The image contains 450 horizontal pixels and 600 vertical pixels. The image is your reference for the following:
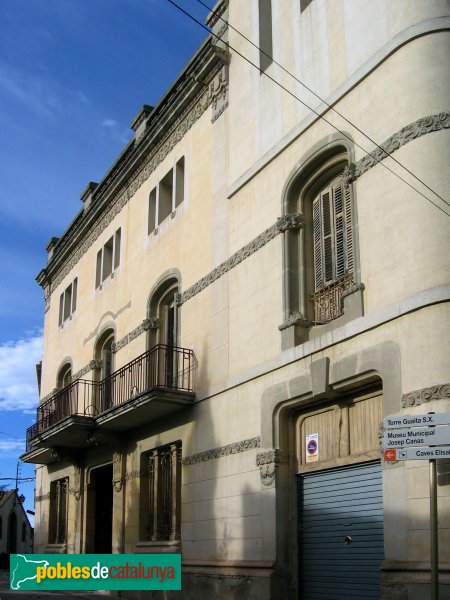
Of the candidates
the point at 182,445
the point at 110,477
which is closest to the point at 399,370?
the point at 182,445

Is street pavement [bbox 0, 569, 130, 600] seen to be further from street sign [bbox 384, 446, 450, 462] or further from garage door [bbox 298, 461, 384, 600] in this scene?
street sign [bbox 384, 446, 450, 462]

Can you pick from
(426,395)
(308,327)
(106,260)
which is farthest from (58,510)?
(426,395)

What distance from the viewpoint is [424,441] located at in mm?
9234

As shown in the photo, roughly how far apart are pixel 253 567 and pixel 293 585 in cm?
84

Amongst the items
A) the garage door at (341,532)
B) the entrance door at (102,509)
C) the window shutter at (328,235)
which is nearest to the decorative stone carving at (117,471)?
the entrance door at (102,509)

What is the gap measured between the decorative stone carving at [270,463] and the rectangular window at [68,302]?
15.3m

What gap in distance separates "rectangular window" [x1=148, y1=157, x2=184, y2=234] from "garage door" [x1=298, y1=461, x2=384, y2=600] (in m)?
9.42

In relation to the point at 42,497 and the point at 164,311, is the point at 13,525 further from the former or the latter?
the point at 164,311

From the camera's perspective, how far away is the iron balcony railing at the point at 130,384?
19141 mm

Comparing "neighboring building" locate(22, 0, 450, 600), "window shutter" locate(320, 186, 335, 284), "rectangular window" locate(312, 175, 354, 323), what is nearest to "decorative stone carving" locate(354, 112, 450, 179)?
"neighboring building" locate(22, 0, 450, 600)

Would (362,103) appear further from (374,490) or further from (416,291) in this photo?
(374,490)

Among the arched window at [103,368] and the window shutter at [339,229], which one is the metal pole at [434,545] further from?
the arched window at [103,368]

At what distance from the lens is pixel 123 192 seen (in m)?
25.0

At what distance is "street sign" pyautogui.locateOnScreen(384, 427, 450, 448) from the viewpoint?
9.12 meters
